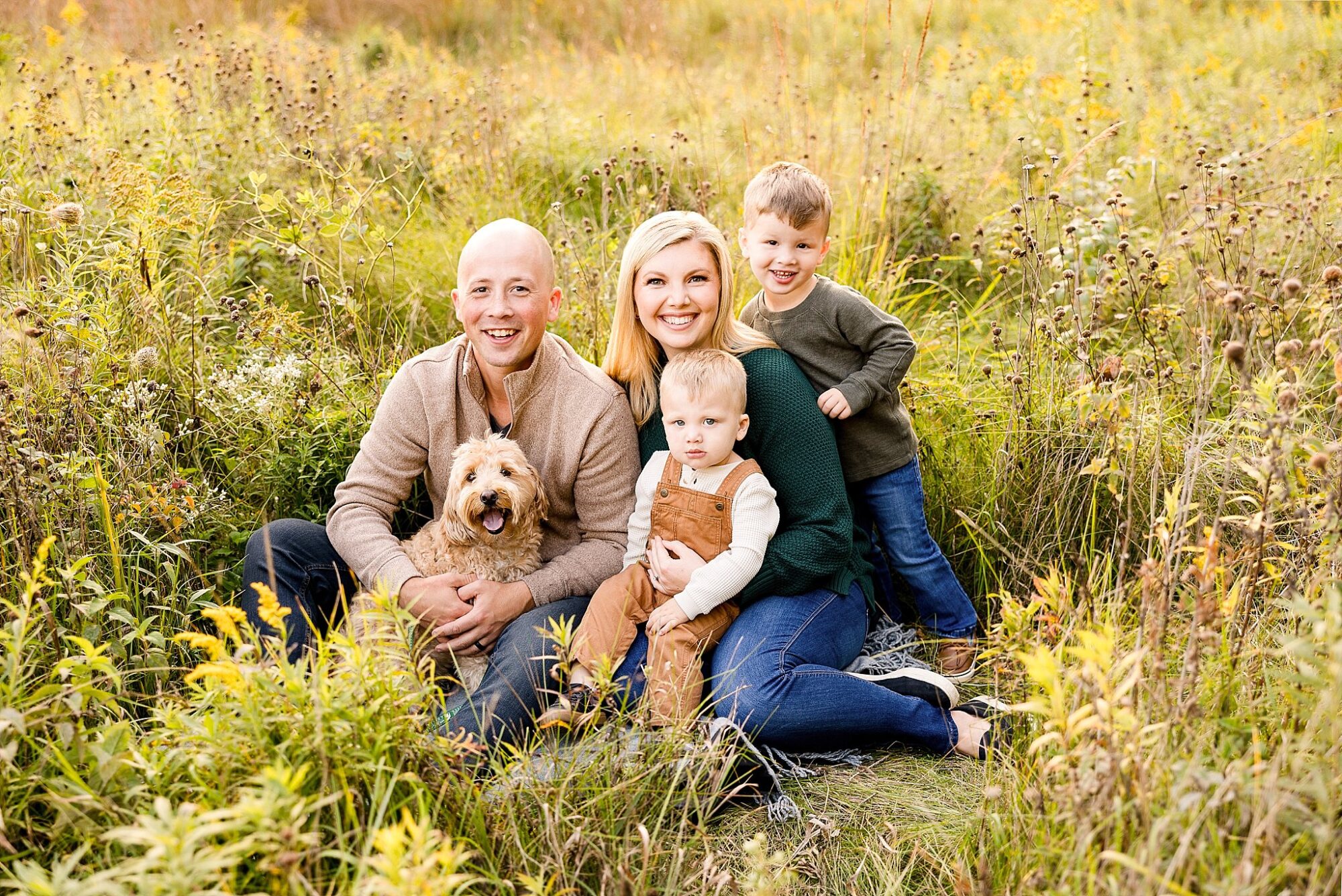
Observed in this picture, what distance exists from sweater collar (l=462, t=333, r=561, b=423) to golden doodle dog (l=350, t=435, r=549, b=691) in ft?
0.57

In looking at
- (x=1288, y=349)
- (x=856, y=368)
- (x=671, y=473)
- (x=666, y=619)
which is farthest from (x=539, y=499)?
(x=1288, y=349)

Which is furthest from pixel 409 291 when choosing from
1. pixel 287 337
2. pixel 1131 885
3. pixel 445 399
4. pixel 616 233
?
pixel 1131 885

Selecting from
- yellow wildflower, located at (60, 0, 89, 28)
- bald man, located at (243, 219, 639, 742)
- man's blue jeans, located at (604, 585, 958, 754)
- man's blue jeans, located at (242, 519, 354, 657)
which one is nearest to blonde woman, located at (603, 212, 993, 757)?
man's blue jeans, located at (604, 585, 958, 754)

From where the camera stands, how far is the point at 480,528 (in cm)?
322

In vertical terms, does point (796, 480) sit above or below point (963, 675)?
above

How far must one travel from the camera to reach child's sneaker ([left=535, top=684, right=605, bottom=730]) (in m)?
2.55

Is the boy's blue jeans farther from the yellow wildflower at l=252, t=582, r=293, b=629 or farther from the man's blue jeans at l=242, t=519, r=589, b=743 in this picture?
the yellow wildflower at l=252, t=582, r=293, b=629

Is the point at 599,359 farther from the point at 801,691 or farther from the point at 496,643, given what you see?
the point at 801,691

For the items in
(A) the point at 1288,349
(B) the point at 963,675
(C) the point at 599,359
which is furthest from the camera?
(C) the point at 599,359

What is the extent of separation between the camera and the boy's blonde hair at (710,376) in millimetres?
3137

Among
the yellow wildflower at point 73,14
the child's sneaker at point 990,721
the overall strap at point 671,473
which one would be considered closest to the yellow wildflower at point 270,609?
the overall strap at point 671,473

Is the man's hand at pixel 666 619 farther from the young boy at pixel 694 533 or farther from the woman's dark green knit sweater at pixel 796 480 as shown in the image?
the woman's dark green knit sweater at pixel 796 480

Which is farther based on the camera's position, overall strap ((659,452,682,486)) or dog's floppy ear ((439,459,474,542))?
overall strap ((659,452,682,486))

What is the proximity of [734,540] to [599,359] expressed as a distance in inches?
58.3
